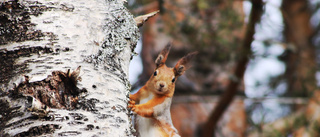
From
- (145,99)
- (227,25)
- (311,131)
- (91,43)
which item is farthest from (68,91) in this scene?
(311,131)

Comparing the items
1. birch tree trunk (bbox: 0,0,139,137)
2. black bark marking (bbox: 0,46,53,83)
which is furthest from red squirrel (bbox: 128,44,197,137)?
black bark marking (bbox: 0,46,53,83)

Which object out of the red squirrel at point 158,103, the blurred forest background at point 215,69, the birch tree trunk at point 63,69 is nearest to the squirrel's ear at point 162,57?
the red squirrel at point 158,103

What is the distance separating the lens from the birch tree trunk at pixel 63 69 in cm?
96

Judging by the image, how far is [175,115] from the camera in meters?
4.12

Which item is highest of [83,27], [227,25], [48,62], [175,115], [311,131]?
[227,25]

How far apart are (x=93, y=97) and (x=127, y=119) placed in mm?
146

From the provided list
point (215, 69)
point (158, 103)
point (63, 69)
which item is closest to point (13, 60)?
point (63, 69)

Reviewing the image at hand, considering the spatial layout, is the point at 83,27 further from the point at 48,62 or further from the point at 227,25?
the point at 227,25

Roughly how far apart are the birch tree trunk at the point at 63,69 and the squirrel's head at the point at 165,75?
0.32 m

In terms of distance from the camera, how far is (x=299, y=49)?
448 cm

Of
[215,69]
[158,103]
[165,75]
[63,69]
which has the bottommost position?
[63,69]

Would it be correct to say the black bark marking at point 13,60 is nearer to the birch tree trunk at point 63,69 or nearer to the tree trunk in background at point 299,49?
the birch tree trunk at point 63,69

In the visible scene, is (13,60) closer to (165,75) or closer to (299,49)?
(165,75)

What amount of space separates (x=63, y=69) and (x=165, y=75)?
2.08 feet
